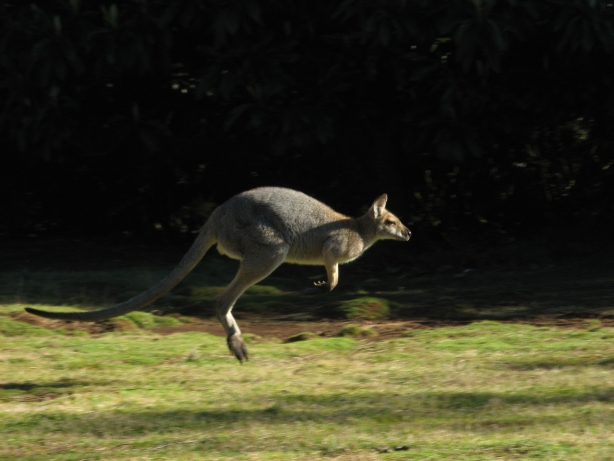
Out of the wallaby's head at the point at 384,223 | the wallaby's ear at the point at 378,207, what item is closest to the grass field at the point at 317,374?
the wallaby's head at the point at 384,223

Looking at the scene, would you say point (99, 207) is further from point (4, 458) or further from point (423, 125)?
point (4, 458)

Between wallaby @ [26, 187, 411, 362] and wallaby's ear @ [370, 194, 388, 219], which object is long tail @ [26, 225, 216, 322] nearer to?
wallaby @ [26, 187, 411, 362]

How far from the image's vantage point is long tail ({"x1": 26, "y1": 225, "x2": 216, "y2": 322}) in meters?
6.54

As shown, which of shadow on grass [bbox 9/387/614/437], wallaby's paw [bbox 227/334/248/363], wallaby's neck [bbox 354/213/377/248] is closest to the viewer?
shadow on grass [bbox 9/387/614/437]

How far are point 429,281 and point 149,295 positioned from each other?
4.88m

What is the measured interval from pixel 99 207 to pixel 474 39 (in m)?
6.24

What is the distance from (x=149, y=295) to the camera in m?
6.89

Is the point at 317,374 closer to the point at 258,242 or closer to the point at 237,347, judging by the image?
the point at 237,347

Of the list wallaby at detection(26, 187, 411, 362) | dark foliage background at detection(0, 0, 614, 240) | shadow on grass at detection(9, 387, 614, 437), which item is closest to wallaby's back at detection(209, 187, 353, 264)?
wallaby at detection(26, 187, 411, 362)

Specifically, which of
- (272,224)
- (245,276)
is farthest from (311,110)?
(245,276)

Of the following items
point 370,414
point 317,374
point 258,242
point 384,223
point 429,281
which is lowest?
point 370,414

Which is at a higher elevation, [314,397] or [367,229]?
[367,229]

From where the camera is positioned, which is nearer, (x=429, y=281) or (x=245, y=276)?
(x=245, y=276)

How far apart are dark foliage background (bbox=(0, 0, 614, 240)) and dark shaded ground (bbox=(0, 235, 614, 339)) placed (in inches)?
24.6
